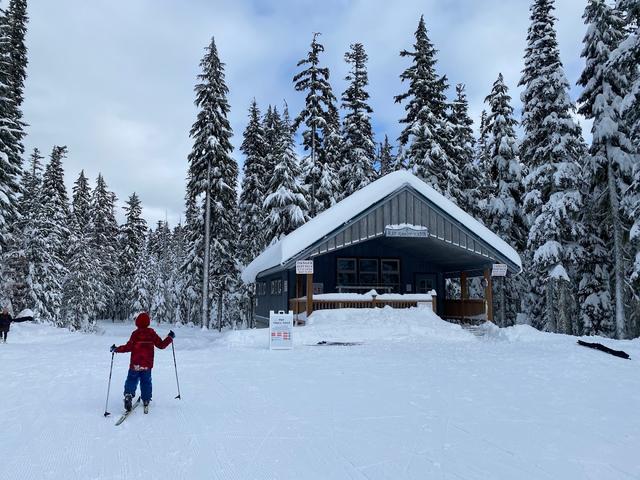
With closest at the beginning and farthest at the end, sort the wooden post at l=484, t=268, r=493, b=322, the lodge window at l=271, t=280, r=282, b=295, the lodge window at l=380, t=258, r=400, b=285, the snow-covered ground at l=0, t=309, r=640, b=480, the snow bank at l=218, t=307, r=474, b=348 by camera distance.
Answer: the snow-covered ground at l=0, t=309, r=640, b=480 < the snow bank at l=218, t=307, r=474, b=348 < the wooden post at l=484, t=268, r=493, b=322 < the lodge window at l=380, t=258, r=400, b=285 < the lodge window at l=271, t=280, r=282, b=295

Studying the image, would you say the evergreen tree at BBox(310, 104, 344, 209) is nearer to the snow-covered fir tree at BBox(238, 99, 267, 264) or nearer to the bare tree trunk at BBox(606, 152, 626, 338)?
the snow-covered fir tree at BBox(238, 99, 267, 264)

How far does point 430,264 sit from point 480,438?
2048cm

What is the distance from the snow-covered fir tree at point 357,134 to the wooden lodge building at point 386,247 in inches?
468

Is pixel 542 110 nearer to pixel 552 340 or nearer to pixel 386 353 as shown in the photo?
pixel 552 340

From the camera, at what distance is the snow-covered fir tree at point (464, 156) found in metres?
32.7

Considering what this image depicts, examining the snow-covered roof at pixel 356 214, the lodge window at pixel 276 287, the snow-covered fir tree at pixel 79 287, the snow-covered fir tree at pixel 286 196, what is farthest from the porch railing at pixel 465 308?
the snow-covered fir tree at pixel 79 287

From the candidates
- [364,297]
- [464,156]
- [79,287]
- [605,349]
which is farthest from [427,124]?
[79,287]

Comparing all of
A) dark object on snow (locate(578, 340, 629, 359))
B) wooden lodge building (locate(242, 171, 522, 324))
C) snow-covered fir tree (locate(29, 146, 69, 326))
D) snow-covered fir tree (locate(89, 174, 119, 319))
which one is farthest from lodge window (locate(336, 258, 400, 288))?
snow-covered fir tree (locate(89, 174, 119, 319))

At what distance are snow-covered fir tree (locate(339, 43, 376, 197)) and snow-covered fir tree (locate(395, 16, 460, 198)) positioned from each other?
12.4 feet

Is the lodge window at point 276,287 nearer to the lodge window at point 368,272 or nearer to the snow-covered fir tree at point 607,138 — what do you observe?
the lodge window at point 368,272

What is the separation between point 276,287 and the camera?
1094 inches

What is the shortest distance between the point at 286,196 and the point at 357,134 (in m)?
8.70

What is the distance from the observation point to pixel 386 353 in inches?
540

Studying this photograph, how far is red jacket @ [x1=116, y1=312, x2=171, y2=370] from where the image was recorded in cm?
725
